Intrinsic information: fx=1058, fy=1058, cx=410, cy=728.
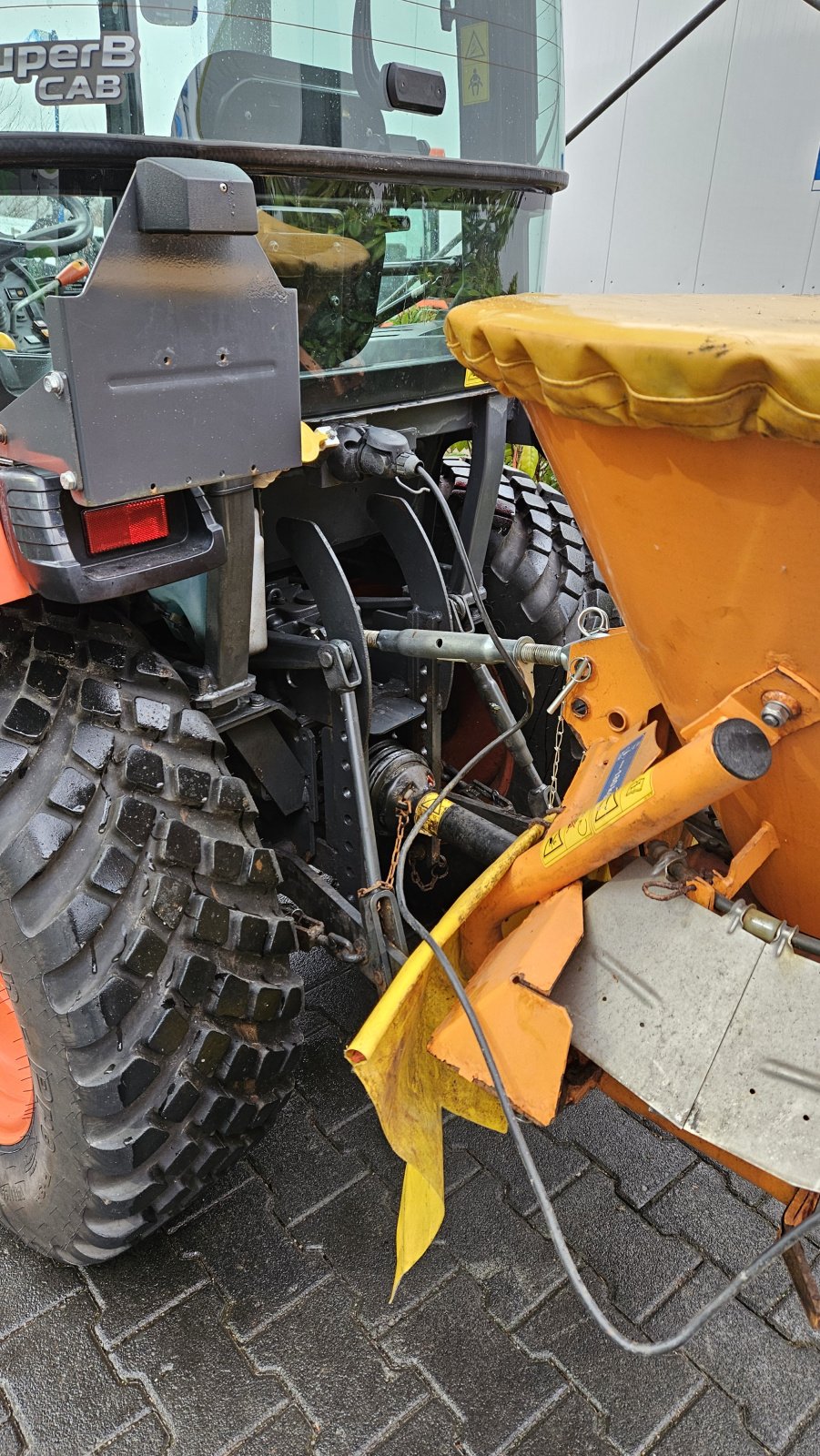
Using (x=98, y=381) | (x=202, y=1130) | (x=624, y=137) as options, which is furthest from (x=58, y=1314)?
(x=624, y=137)

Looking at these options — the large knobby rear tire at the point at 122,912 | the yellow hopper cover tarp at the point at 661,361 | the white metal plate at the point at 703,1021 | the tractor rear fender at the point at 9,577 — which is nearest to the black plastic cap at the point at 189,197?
the yellow hopper cover tarp at the point at 661,361

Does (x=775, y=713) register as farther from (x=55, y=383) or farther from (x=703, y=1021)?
(x=55, y=383)

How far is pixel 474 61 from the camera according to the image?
1.96 m

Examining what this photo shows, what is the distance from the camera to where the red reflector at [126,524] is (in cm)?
143

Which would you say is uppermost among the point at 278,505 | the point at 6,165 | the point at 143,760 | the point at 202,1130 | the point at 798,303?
the point at 6,165

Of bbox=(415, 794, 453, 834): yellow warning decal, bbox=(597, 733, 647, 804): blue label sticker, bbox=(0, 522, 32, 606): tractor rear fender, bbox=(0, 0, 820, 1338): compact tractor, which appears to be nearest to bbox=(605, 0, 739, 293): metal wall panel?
bbox=(0, 0, 820, 1338): compact tractor

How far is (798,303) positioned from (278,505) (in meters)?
1.02

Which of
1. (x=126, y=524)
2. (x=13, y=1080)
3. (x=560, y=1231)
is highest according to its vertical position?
(x=126, y=524)

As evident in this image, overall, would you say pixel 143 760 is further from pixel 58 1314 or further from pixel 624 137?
pixel 624 137

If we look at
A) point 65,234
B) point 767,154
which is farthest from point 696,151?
point 65,234

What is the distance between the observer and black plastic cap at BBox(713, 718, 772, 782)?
1256 mm

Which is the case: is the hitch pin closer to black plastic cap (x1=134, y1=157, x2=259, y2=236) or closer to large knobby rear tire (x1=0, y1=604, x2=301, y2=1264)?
large knobby rear tire (x1=0, y1=604, x2=301, y2=1264)

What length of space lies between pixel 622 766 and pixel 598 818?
0.59 feet

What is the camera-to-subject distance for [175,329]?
1375 mm
